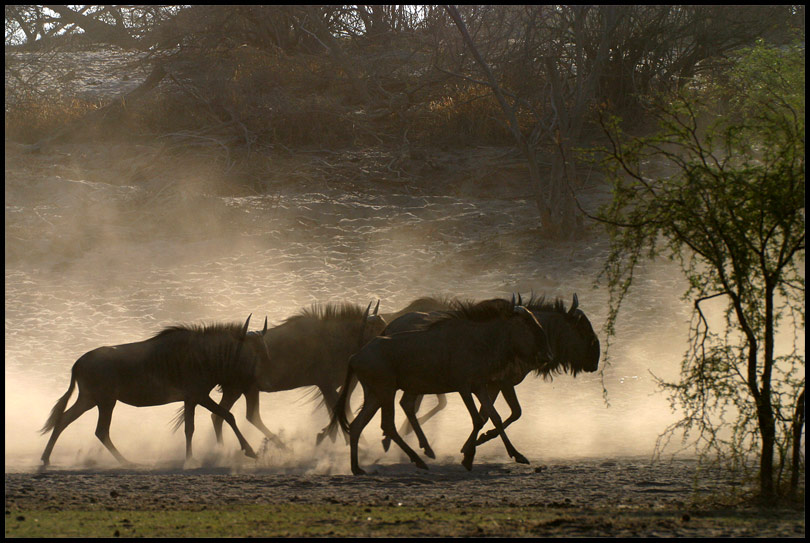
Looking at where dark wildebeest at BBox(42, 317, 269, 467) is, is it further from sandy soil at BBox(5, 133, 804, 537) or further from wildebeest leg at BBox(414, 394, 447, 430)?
wildebeest leg at BBox(414, 394, 447, 430)

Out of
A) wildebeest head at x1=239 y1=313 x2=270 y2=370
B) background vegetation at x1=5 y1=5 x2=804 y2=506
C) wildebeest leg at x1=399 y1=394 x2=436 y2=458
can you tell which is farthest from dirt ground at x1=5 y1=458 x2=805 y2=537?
background vegetation at x1=5 y1=5 x2=804 y2=506

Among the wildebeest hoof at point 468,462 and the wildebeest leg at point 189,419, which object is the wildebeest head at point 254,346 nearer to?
the wildebeest leg at point 189,419

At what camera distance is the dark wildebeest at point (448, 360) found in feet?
32.6

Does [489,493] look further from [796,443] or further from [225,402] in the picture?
[225,402]

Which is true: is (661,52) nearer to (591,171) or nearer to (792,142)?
(591,171)

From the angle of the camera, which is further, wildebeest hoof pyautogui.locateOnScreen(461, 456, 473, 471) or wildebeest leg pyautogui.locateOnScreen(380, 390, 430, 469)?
wildebeest leg pyautogui.locateOnScreen(380, 390, 430, 469)

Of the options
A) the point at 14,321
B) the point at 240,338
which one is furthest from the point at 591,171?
the point at 240,338

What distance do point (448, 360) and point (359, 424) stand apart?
105 cm

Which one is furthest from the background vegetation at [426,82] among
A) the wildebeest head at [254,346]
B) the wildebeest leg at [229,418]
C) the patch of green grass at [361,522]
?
the patch of green grass at [361,522]

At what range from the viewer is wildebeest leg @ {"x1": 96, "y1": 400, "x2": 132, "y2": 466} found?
10.8 metres

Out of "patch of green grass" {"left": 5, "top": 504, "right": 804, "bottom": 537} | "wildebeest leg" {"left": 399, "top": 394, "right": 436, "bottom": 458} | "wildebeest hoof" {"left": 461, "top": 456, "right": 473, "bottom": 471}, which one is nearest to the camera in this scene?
"patch of green grass" {"left": 5, "top": 504, "right": 804, "bottom": 537}

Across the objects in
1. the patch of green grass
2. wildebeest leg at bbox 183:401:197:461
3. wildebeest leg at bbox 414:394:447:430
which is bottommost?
the patch of green grass

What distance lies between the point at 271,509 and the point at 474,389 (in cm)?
309

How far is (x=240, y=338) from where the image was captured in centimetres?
1135
